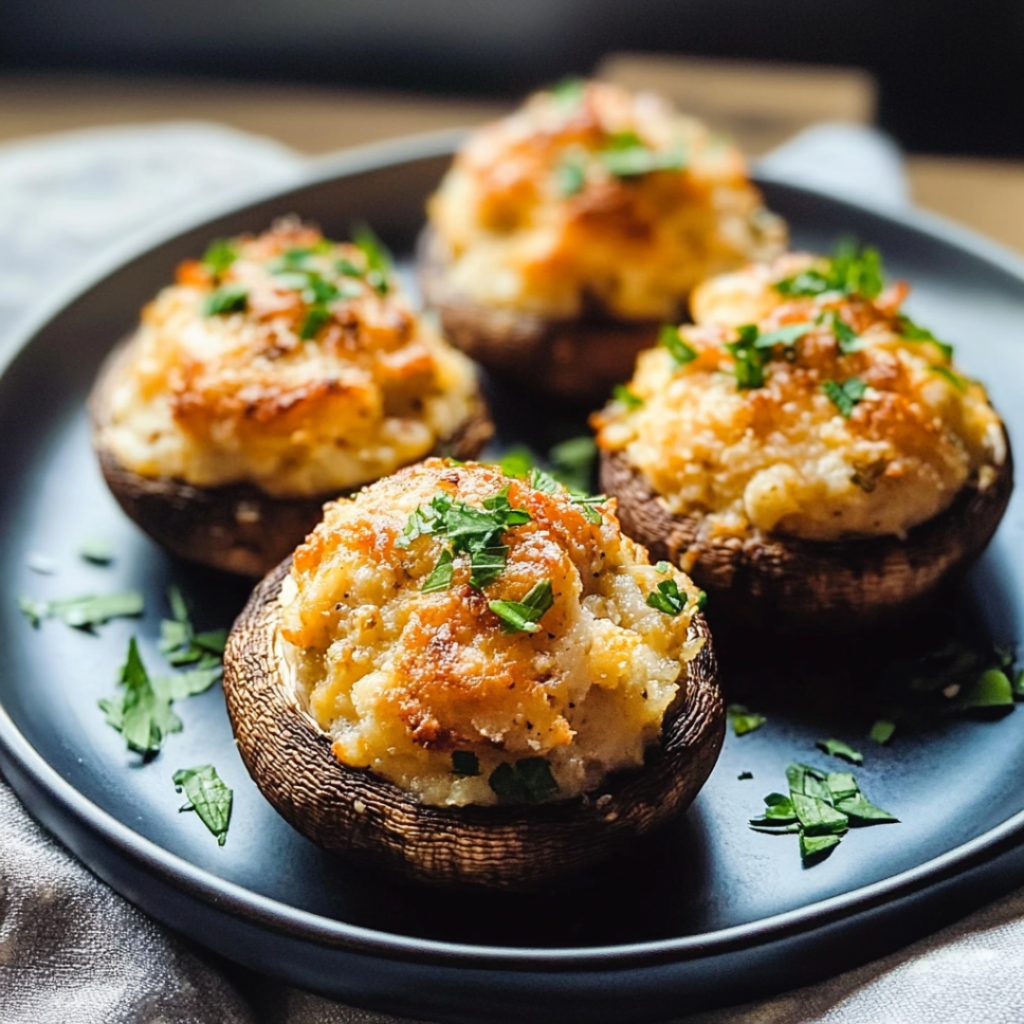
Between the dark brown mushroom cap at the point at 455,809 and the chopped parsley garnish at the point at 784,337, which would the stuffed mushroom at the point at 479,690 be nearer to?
the dark brown mushroom cap at the point at 455,809

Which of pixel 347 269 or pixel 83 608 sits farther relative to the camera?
pixel 347 269

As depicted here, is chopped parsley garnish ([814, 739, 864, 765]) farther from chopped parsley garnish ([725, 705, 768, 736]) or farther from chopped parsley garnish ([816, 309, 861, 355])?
chopped parsley garnish ([816, 309, 861, 355])

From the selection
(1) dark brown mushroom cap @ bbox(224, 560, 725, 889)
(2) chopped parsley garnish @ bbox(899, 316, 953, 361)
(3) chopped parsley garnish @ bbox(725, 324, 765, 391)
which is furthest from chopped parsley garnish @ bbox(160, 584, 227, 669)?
(2) chopped parsley garnish @ bbox(899, 316, 953, 361)

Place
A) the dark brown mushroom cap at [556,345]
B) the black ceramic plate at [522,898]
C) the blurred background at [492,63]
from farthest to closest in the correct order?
1. the blurred background at [492,63]
2. the dark brown mushroom cap at [556,345]
3. the black ceramic plate at [522,898]

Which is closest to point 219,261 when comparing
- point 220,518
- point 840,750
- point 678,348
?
point 220,518

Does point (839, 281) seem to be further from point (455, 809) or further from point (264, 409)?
point (455, 809)

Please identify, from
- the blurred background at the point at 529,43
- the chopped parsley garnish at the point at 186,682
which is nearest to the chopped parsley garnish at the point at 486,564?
the chopped parsley garnish at the point at 186,682
